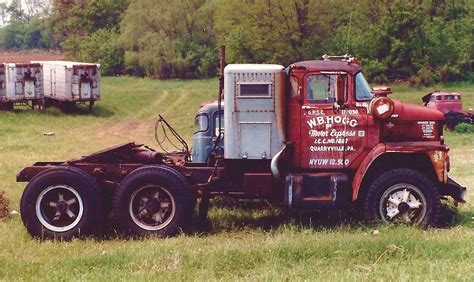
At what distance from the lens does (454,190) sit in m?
10.0

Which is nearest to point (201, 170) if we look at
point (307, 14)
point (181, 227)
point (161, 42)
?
point (181, 227)

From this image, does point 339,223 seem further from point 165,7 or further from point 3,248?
point 165,7

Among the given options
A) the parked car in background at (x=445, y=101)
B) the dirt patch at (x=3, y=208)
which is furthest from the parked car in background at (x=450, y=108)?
the dirt patch at (x=3, y=208)

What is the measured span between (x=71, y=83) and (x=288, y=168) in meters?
24.0

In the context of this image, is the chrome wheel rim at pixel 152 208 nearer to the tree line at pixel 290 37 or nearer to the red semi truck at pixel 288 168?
the red semi truck at pixel 288 168

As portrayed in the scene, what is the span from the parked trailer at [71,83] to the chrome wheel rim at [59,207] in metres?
23.0

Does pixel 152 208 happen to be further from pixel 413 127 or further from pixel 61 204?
pixel 413 127

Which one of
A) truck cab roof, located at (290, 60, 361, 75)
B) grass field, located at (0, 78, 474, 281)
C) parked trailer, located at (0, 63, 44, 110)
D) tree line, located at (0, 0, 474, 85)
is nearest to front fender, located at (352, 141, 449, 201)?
grass field, located at (0, 78, 474, 281)

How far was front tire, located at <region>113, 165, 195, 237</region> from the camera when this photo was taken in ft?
31.3

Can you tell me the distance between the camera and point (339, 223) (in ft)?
33.2

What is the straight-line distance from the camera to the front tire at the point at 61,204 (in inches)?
376

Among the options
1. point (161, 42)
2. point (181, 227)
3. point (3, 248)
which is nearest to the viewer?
point (3, 248)

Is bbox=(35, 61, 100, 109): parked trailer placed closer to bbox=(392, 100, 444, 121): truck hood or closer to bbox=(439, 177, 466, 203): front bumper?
bbox=(392, 100, 444, 121): truck hood

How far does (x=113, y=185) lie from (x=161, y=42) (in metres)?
42.7
